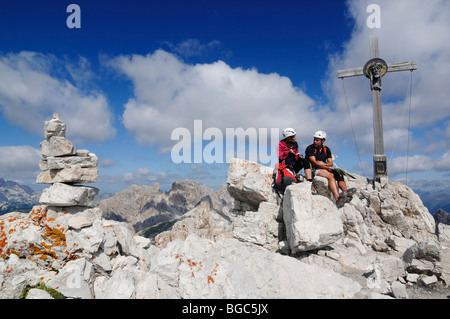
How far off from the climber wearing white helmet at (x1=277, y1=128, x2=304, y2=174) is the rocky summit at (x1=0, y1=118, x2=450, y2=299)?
1.26 metres

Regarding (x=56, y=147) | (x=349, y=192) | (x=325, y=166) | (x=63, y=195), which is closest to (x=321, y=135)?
(x=325, y=166)

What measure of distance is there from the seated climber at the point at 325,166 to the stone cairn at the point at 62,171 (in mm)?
11478

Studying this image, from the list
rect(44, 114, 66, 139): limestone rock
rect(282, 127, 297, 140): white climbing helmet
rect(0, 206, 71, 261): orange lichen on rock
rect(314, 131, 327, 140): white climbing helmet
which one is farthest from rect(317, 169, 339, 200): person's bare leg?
rect(44, 114, 66, 139): limestone rock

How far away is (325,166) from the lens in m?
11.3

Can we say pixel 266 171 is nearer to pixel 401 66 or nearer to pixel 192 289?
pixel 192 289

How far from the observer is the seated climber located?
11.2m

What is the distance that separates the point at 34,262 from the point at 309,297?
34.2 feet

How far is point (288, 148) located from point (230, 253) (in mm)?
5965

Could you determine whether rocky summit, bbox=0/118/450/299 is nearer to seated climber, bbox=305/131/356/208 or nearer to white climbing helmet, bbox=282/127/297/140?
seated climber, bbox=305/131/356/208

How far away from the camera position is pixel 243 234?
Result: 1041cm

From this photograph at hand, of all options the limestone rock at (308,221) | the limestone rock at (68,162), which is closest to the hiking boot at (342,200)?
the limestone rock at (308,221)

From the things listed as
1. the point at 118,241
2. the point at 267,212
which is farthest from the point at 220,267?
the point at 118,241

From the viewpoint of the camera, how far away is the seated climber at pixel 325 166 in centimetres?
1119

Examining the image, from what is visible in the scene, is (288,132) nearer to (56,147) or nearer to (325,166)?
(325,166)
